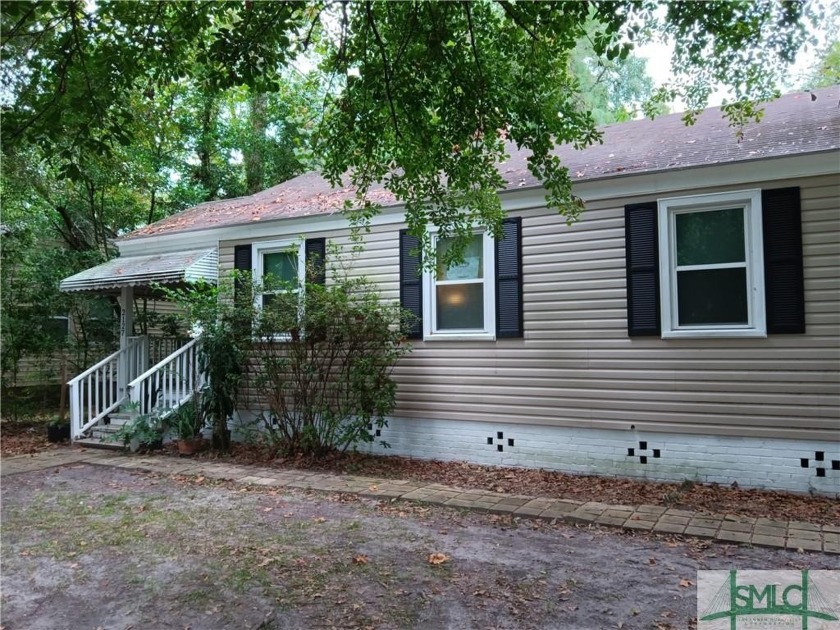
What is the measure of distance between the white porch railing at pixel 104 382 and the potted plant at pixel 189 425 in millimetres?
1520

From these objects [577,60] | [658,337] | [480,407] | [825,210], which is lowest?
[480,407]

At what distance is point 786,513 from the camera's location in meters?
5.12

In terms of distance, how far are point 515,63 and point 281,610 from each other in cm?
458

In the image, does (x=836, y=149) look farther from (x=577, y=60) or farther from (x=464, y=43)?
(x=577, y=60)

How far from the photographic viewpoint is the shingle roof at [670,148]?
6043 millimetres

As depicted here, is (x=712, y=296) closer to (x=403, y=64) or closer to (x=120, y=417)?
(x=403, y=64)

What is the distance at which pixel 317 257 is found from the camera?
8211 mm

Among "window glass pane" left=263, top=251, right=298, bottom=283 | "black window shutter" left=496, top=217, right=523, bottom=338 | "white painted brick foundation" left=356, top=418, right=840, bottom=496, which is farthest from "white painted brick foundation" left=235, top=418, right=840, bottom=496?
"window glass pane" left=263, top=251, right=298, bottom=283

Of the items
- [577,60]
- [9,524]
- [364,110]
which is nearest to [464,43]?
[364,110]

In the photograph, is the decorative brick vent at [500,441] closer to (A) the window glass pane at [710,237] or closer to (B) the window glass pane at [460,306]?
(B) the window glass pane at [460,306]

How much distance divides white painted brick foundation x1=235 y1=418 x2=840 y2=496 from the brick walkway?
99 centimetres

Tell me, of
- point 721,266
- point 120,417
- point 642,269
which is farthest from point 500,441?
point 120,417

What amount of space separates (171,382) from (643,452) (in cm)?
666

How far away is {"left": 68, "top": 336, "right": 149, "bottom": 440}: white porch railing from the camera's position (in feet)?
29.5
